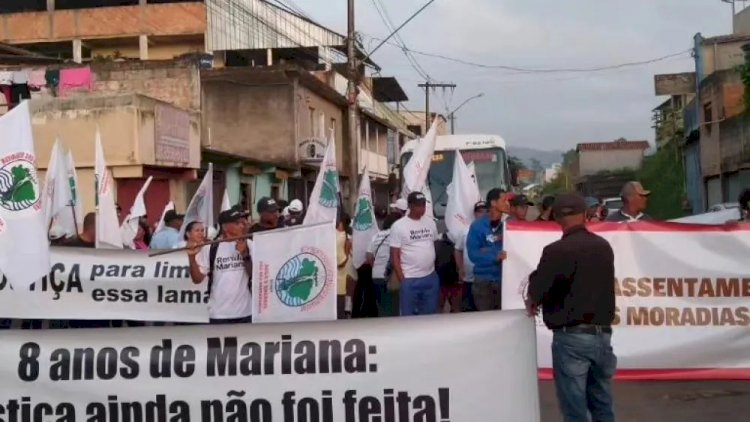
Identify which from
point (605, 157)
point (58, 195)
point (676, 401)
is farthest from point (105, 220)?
point (605, 157)

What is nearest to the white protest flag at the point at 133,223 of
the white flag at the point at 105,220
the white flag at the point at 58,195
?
the white flag at the point at 105,220

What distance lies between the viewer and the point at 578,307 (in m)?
5.79

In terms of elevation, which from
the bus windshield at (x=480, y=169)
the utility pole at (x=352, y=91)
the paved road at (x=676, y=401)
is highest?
the utility pole at (x=352, y=91)

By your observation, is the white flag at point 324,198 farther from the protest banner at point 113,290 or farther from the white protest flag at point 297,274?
the white protest flag at point 297,274

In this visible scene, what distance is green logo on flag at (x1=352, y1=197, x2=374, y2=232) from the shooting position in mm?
10992

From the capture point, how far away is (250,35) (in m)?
51.4

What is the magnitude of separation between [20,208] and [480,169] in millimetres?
18715

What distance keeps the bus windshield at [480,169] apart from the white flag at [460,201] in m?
12.6

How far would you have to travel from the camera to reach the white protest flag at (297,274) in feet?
23.0

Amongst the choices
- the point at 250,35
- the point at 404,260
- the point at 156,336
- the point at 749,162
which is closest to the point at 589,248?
the point at 156,336

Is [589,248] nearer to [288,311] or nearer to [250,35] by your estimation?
[288,311]

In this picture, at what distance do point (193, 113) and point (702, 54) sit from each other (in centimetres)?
2404

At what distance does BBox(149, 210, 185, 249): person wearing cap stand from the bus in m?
12.4

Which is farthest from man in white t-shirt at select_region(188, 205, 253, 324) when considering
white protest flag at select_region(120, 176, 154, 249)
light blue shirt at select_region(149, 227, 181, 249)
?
white protest flag at select_region(120, 176, 154, 249)
